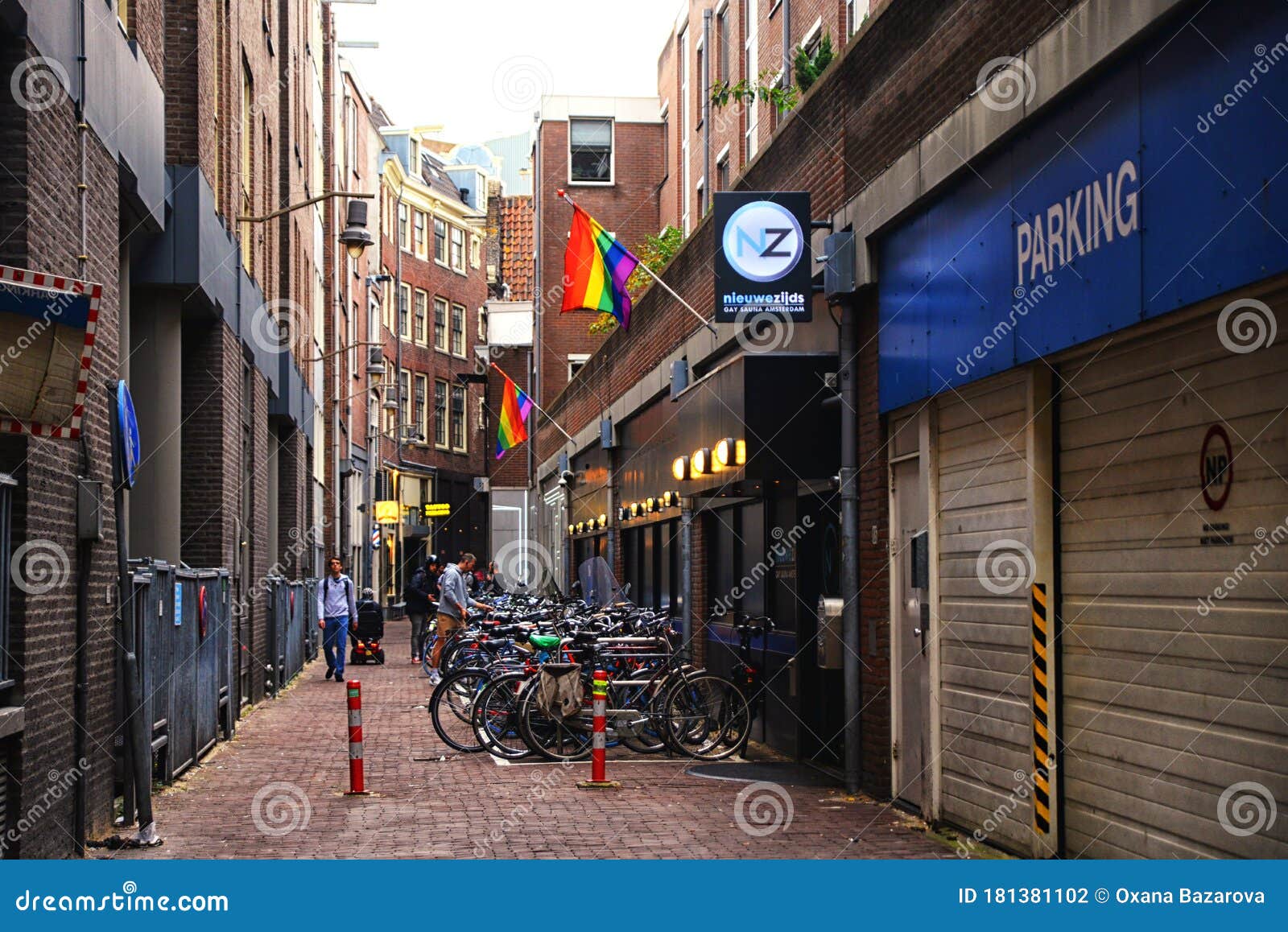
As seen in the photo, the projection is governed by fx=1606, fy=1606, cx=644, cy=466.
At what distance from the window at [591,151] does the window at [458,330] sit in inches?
709

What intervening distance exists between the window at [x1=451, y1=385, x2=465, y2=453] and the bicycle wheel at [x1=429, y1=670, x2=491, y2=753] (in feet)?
166

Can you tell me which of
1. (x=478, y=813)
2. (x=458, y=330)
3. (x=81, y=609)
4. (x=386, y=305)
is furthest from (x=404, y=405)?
(x=81, y=609)

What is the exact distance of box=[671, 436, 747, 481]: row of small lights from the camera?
1358 centimetres

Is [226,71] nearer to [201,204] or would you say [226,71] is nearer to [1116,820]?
[201,204]

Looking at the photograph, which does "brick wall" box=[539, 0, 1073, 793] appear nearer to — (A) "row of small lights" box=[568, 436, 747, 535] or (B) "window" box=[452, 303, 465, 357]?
(A) "row of small lights" box=[568, 436, 747, 535]

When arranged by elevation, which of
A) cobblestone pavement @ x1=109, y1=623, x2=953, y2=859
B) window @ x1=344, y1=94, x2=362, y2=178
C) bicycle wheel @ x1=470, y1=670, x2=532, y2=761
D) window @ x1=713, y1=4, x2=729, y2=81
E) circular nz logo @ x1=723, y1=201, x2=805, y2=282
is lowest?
cobblestone pavement @ x1=109, y1=623, x2=953, y2=859

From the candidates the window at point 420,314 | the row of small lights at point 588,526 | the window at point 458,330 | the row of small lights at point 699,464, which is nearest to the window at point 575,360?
the window at point 420,314

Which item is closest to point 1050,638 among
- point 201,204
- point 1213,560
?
point 1213,560

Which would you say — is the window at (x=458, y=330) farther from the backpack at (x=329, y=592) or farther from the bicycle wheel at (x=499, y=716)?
the bicycle wheel at (x=499, y=716)

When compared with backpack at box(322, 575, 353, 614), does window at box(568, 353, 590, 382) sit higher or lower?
higher

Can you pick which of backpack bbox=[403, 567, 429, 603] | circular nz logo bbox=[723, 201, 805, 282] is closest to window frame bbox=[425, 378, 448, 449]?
backpack bbox=[403, 567, 429, 603]

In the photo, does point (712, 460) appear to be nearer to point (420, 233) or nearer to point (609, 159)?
point (609, 159)

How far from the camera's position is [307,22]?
3177 cm

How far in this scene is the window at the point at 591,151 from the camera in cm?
4806
